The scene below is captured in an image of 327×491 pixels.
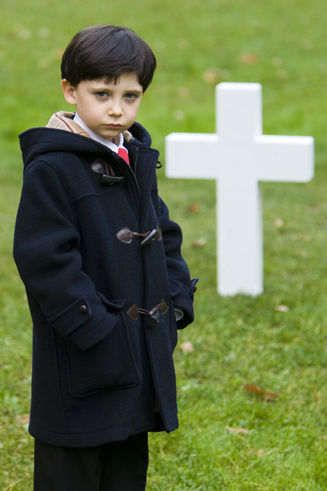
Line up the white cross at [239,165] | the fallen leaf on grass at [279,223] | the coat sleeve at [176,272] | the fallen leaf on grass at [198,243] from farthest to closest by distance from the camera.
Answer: the fallen leaf on grass at [279,223]
the fallen leaf on grass at [198,243]
the white cross at [239,165]
the coat sleeve at [176,272]

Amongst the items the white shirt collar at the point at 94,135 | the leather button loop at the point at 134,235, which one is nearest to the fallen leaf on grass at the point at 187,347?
the leather button loop at the point at 134,235

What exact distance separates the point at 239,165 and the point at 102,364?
2415mm

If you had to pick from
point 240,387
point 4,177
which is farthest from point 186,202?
point 240,387

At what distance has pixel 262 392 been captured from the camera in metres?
3.14

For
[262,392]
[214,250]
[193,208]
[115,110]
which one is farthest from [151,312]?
[193,208]

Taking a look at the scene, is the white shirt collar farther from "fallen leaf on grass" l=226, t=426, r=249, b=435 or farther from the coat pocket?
"fallen leaf on grass" l=226, t=426, r=249, b=435

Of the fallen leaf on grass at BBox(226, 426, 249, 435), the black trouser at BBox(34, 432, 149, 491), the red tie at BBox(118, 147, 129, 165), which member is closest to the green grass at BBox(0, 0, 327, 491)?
the fallen leaf on grass at BBox(226, 426, 249, 435)

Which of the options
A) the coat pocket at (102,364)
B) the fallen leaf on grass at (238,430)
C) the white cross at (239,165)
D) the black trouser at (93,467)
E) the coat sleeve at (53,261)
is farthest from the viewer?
the white cross at (239,165)

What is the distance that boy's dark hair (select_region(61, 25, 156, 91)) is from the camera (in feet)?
5.77

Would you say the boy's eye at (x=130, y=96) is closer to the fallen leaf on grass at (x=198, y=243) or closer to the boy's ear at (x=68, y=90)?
the boy's ear at (x=68, y=90)

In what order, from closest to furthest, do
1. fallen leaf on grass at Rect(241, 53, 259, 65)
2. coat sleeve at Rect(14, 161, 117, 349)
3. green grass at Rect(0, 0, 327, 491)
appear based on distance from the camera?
coat sleeve at Rect(14, 161, 117, 349) < green grass at Rect(0, 0, 327, 491) < fallen leaf on grass at Rect(241, 53, 259, 65)

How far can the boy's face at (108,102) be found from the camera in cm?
180

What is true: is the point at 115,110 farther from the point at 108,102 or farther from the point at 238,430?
the point at 238,430

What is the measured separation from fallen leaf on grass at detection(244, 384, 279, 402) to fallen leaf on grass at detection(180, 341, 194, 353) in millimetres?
418
